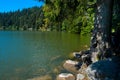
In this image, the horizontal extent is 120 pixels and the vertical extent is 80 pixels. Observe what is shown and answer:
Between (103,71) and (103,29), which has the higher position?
(103,29)

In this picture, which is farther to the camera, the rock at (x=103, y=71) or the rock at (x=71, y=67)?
the rock at (x=71, y=67)

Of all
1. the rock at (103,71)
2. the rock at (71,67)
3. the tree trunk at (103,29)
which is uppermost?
the tree trunk at (103,29)

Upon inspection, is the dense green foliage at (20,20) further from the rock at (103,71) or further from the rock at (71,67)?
the rock at (103,71)

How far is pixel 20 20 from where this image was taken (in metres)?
167

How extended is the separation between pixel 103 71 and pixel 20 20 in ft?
525

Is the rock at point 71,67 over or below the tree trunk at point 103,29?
below

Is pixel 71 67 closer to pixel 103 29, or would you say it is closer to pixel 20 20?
pixel 103 29

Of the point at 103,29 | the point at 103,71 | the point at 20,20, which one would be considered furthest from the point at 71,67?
the point at 20,20

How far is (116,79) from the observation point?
33.4 feet

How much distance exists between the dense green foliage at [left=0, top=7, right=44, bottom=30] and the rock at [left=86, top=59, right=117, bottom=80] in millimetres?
129827

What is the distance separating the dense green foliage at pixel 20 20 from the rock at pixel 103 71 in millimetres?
129827

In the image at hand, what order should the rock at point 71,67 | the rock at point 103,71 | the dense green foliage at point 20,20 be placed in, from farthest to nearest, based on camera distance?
the dense green foliage at point 20,20, the rock at point 71,67, the rock at point 103,71

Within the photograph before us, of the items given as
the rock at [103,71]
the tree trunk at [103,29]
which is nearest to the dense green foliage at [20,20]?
the tree trunk at [103,29]

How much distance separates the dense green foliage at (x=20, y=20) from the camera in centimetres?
14694
